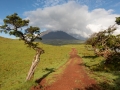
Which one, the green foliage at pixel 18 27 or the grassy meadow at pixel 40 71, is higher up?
the green foliage at pixel 18 27

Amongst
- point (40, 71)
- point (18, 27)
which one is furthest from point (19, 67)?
point (18, 27)

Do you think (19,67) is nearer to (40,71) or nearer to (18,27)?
(40,71)

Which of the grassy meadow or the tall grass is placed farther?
the tall grass

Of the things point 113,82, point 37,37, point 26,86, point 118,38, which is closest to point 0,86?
point 26,86

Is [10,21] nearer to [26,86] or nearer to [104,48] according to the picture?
[26,86]

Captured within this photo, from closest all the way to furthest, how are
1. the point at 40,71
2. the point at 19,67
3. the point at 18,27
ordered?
the point at 18,27
the point at 40,71
the point at 19,67

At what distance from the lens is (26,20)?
18469mm

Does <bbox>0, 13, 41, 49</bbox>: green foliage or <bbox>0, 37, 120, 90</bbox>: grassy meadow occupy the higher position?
<bbox>0, 13, 41, 49</bbox>: green foliage

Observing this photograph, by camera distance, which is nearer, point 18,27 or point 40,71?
point 18,27

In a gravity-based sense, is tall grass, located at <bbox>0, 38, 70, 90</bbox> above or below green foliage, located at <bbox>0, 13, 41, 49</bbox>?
below

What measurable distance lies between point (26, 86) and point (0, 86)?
18.3 feet

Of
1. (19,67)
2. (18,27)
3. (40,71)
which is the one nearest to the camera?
(18,27)

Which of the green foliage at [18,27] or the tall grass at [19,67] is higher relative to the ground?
the green foliage at [18,27]

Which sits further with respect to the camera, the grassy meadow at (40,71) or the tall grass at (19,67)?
the tall grass at (19,67)
